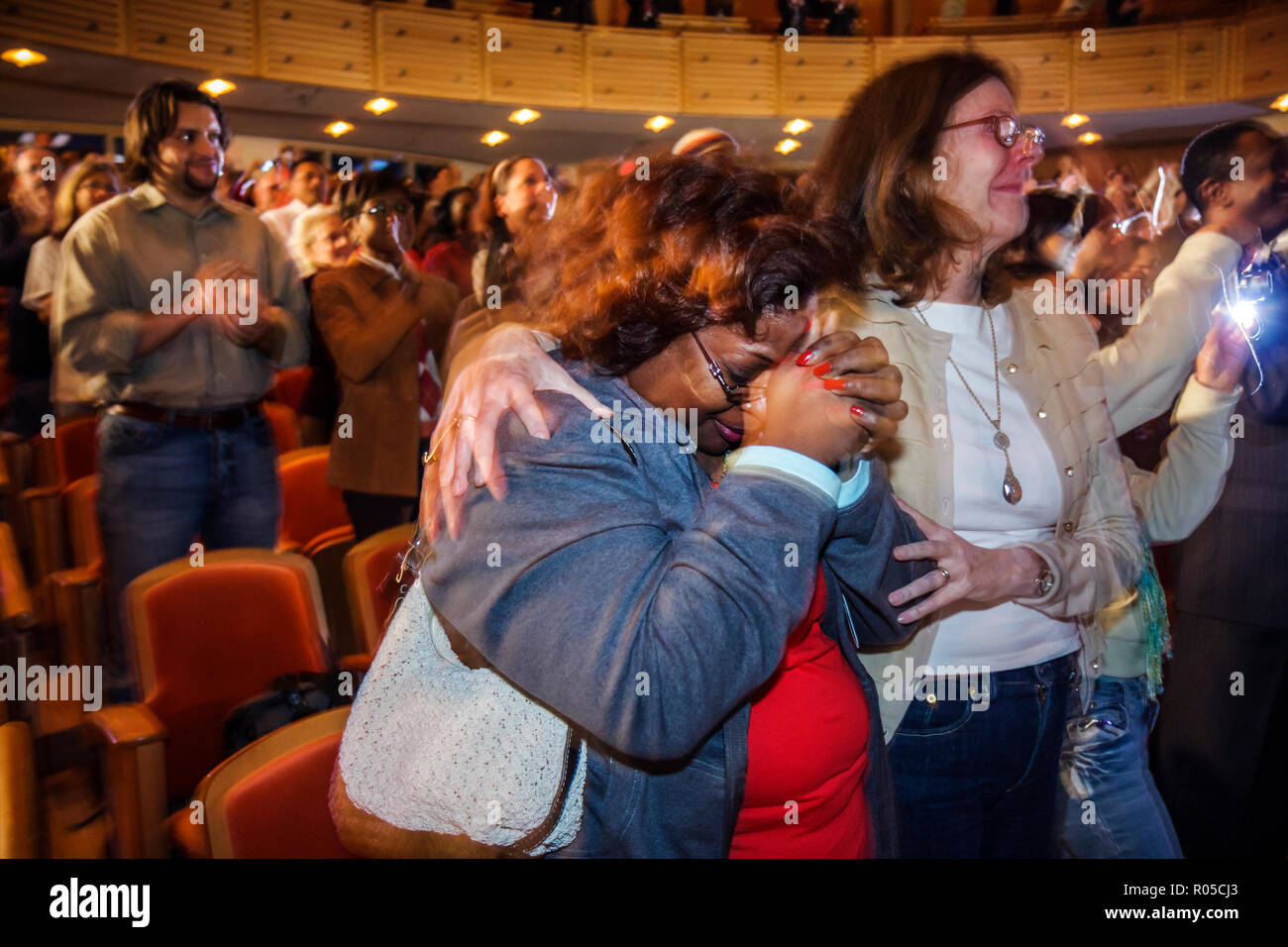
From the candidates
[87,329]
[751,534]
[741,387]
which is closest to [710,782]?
[751,534]

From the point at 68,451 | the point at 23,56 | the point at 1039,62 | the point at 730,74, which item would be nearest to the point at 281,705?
the point at 68,451

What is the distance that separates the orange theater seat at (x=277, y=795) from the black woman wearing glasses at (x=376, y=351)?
1.38 metres

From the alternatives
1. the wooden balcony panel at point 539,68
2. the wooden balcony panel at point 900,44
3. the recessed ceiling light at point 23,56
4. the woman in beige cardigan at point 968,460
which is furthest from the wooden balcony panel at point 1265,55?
the recessed ceiling light at point 23,56

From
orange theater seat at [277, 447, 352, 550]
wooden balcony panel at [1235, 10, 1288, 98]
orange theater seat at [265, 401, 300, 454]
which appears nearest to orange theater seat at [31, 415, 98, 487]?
orange theater seat at [265, 401, 300, 454]

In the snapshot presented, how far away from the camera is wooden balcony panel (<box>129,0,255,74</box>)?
468cm

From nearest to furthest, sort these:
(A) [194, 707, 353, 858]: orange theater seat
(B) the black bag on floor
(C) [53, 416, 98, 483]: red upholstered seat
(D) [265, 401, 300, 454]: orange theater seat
Answer: 1. (A) [194, 707, 353, 858]: orange theater seat
2. (B) the black bag on floor
3. (C) [53, 416, 98, 483]: red upholstered seat
4. (D) [265, 401, 300, 454]: orange theater seat

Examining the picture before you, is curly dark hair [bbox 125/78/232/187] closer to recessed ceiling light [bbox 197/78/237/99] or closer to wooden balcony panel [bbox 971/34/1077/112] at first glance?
wooden balcony panel [bbox 971/34/1077/112]

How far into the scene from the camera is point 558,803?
812 mm

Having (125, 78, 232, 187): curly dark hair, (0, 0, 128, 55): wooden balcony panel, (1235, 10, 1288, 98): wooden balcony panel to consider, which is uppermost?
(0, 0, 128, 55): wooden balcony panel

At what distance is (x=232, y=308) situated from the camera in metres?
2.14

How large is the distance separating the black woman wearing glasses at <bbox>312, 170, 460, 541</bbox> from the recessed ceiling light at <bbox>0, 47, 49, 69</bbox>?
3.21 meters
